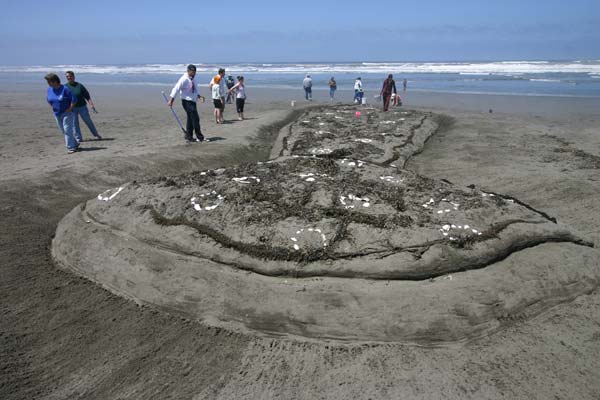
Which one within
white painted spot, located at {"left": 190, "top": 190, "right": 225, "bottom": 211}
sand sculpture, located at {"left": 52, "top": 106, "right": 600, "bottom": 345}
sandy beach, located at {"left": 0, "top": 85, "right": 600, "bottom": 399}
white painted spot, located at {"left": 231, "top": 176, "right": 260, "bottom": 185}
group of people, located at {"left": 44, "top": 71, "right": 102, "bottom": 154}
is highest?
group of people, located at {"left": 44, "top": 71, "right": 102, "bottom": 154}

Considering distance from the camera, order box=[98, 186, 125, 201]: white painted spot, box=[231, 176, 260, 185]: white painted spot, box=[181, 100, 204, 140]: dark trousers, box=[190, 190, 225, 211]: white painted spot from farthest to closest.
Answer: box=[181, 100, 204, 140]: dark trousers, box=[98, 186, 125, 201]: white painted spot, box=[231, 176, 260, 185]: white painted spot, box=[190, 190, 225, 211]: white painted spot

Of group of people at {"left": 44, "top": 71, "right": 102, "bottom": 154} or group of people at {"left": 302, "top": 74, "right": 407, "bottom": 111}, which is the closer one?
group of people at {"left": 44, "top": 71, "right": 102, "bottom": 154}

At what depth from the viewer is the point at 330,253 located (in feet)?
12.6

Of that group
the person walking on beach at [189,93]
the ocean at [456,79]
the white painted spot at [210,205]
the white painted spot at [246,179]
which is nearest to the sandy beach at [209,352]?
the white painted spot at [210,205]

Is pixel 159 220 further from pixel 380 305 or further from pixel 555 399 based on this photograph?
pixel 555 399

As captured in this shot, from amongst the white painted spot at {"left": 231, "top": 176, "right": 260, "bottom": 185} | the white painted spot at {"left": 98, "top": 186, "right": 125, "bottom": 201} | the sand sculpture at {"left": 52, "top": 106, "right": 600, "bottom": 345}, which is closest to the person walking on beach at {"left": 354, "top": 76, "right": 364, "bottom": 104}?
the sand sculpture at {"left": 52, "top": 106, "right": 600, "bottom": 345}

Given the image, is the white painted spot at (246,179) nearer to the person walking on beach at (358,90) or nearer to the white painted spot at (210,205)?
the white painted spot at (210,205)

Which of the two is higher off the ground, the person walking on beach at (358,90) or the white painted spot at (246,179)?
the person walking on beach at (358,90)

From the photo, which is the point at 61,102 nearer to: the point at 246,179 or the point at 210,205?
the point at 246,179

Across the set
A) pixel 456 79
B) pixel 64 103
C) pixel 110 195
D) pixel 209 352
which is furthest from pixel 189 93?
pixel 456 79

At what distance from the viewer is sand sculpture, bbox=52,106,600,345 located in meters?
3.58

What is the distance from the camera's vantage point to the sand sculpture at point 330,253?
358 cm

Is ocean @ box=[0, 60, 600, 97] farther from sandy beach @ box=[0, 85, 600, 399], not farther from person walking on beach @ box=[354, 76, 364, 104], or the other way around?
sandy beach @ box=[0, 85, 600, 399]

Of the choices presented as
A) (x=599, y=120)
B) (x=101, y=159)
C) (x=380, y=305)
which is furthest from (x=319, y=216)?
(x=599, y=120)
